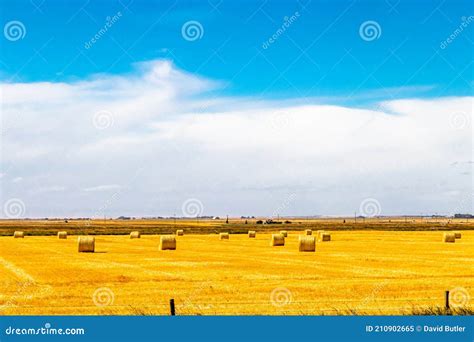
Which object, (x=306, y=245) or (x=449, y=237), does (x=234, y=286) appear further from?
(x=449, y=237)

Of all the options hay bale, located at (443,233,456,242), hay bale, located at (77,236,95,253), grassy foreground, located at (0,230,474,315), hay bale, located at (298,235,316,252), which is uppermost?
hay bale, located at (443,233,456,242)

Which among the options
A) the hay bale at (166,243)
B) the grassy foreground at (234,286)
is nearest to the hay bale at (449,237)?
the hay bale at (166,243)

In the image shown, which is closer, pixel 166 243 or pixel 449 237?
pixel 166 243

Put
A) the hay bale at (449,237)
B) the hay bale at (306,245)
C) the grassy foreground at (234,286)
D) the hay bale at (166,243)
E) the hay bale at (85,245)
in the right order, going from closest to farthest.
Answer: the grassy foreground at (234,286), the hay bale at (306,245), the hay bale at (85,245), the hay bale at (166,243), the hay bale at (449,237)

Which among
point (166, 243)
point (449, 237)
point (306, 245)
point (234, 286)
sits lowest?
point (234, 286)

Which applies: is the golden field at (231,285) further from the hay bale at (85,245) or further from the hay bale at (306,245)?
the hay bale at (85,245)

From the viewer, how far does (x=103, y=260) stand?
43156mm

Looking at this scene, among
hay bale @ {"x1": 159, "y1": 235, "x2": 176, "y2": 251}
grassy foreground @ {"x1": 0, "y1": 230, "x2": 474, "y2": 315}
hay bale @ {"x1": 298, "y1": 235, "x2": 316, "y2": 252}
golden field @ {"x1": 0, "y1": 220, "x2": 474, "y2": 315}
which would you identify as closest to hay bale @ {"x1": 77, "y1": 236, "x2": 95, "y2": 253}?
hay bale @ {"x1": 159, "y1": 235, "x2": 176, "y2": 251}

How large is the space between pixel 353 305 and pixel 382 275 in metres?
10.7

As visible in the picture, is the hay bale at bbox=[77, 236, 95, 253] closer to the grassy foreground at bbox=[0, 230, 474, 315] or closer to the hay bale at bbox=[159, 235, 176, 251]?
the hay bale at bbox=[159, 235, 176, 251]

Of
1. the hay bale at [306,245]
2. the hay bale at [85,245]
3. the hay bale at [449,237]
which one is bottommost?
the hay bale at [85,245]

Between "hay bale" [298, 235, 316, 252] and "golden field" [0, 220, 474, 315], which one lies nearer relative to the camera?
"golden field" [0, 220, 474, 315]

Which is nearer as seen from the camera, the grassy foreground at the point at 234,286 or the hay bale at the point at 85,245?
the grassy foreground at the point at 234,286

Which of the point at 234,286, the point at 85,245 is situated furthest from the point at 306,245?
the point at 234,286
